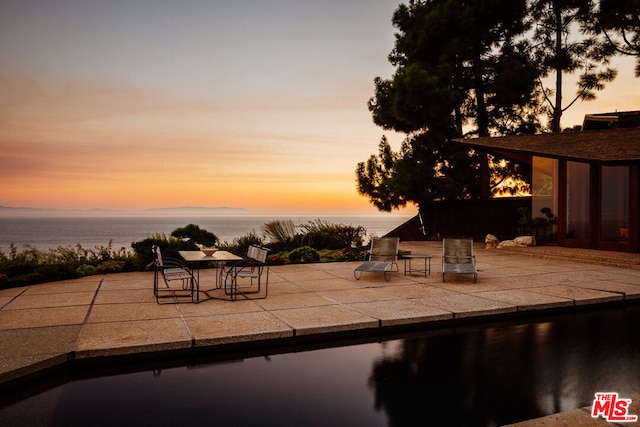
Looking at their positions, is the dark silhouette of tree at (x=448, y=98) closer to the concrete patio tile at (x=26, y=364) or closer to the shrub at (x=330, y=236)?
the shrub at (x=330, y=236)

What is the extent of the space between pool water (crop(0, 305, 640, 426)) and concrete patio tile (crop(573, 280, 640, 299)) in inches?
93.5

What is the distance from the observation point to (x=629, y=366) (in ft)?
15.9

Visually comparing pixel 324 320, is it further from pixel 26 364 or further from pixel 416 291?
pixel 26 364

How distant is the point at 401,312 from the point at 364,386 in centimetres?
208

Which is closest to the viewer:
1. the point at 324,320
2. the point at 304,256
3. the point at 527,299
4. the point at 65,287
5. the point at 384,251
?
the point at 324,320

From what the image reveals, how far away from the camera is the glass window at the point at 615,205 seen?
12.8 metres

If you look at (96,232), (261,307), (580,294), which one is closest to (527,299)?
(580,294)

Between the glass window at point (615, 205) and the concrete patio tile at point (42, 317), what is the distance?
13.5 metres

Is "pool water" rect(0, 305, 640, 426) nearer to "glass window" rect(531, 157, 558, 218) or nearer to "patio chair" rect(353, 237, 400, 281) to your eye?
"patio chair" rect(353, 237, 400, 281)

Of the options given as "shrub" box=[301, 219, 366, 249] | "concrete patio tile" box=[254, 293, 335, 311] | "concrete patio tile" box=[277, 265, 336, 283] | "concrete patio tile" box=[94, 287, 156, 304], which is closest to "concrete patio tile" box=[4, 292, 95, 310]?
"concrete patio tile" box=[94, 287, 156, 304]

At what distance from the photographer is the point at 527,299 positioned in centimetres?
714

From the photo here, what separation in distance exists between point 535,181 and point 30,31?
17.9 m

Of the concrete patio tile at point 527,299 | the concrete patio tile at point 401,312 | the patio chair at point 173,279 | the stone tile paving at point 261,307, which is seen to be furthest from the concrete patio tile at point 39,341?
the concrete patio tile at point 527,299

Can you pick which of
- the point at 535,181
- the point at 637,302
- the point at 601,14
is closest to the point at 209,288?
the point at 637,302
